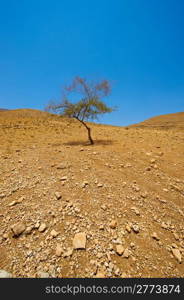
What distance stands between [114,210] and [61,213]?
5.32ft

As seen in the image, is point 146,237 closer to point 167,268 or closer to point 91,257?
point 167,268

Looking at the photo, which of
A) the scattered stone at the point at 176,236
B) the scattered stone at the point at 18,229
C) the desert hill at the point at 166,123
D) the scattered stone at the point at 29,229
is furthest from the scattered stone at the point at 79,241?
the desert hill at the point at 166,123

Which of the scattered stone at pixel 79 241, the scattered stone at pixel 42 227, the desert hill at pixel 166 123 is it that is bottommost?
the scattered stone at pixel 79 241

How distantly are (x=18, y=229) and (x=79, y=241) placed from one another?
5.75ft

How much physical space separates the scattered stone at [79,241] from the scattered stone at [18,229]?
59.5 inches

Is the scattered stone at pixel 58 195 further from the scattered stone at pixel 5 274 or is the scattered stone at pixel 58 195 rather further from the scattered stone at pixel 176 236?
the scattered stone at pixel 176 236

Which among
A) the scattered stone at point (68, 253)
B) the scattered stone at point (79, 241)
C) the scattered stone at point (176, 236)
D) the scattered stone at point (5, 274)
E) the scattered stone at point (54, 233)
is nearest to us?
the scattered stone at point (5, 274)

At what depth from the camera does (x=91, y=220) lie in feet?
11.3

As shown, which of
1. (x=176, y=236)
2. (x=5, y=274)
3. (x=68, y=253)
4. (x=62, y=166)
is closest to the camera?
(x=5, y=274)

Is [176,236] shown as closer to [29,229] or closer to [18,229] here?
[29,229]

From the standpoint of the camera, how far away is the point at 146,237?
10.5 feet

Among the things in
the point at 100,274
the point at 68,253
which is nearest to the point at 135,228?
the point at 100,274

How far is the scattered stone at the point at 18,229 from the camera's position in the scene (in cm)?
330

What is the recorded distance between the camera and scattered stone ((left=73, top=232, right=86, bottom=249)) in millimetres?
2934
